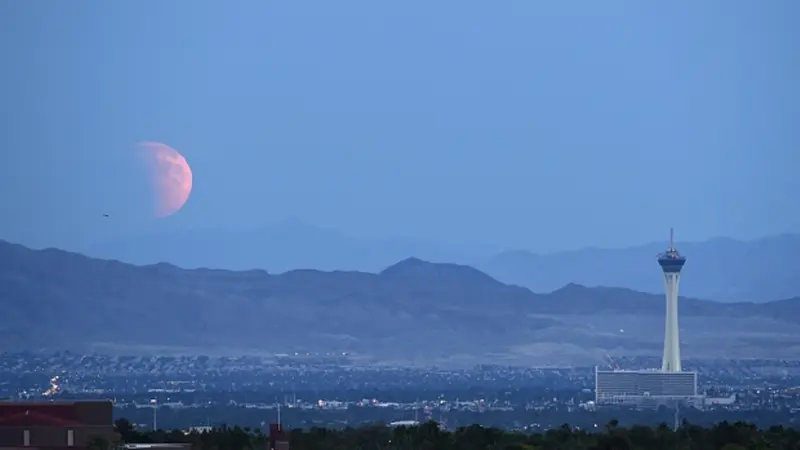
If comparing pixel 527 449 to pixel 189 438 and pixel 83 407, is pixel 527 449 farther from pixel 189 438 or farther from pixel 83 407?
pixel 83 407

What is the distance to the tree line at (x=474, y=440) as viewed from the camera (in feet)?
344

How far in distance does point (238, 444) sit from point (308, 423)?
3632 inches

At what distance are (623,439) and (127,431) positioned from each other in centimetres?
2087

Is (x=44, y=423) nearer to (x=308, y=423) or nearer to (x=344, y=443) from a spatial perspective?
(x=344, y=443)

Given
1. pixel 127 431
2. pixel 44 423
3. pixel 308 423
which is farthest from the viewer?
pixel 308 423

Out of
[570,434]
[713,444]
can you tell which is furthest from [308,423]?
[713,444]

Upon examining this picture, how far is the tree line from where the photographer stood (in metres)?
105

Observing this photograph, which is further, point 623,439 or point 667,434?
point 667,434

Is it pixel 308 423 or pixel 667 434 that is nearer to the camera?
pixel 667 434

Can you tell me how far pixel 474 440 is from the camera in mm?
113312

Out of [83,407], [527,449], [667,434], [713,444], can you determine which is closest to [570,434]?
[667,434]

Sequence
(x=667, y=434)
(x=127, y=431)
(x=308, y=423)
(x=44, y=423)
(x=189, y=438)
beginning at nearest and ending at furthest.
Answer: (x=44, y=423)
(x=127, y=431)
(x=189, y=438)
(x=667, y=434)
(x=308, y=423)

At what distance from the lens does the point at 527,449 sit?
4134 inches

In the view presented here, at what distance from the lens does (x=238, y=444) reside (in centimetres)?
10694
